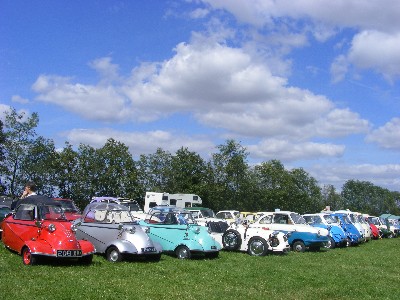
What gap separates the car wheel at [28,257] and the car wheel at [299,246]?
12305 mm

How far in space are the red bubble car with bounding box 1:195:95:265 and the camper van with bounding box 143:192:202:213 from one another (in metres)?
24.0

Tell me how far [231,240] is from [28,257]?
899cm

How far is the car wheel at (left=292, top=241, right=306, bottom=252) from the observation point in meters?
21.0

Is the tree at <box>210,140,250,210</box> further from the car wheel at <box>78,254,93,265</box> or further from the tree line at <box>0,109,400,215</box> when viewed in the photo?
the car wheel at <box>78,254,93,265</box>

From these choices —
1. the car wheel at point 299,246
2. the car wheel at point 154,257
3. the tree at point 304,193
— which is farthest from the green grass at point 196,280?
the tree at point 304,193

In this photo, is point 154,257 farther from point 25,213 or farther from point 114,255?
point 25,213

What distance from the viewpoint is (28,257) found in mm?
12617

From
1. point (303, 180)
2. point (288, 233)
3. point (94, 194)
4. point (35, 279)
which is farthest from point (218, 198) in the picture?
point (35, 279)

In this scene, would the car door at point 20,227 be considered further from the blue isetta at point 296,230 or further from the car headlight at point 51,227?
the blue isetta at point 296,230

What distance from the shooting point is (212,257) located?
17.3 metres

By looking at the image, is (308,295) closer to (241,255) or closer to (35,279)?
(35,279)

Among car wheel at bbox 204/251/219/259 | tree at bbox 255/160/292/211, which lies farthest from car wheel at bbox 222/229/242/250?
tree at bbox 255/160/292/211

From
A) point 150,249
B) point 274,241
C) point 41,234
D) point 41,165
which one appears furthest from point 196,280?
point 41,165

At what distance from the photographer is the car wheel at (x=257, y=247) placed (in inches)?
729
